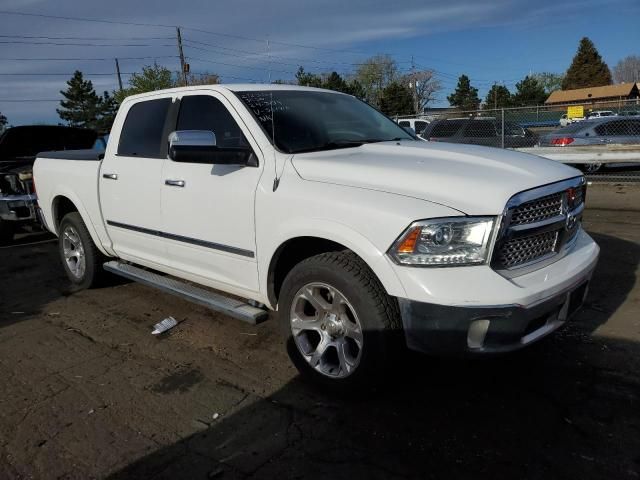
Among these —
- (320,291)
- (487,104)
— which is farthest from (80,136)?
(487,104)

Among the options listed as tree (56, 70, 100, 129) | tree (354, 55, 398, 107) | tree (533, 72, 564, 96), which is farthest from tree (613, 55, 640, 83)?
tree (56, 70, 100, 129)

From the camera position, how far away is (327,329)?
10.9 ft

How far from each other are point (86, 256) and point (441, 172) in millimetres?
4072

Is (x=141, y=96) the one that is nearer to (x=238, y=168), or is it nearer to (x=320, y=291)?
(x=238, y=168)

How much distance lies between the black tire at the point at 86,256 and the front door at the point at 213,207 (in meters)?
1.60

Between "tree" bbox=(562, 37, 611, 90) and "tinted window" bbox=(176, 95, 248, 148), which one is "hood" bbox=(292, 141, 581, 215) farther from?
"tree" bbox=(562, 37, 611, 90)

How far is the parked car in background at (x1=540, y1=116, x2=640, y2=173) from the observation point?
14.1m

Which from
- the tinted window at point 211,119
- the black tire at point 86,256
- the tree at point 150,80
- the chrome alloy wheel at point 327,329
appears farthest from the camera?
the tree at point 150,80

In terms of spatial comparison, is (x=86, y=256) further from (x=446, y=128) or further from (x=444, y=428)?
(x=446, y=128)

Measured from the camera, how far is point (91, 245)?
18.2ft

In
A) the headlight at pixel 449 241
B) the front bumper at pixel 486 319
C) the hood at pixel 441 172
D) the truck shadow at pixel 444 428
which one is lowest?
the truck shadow at pixel 444 428

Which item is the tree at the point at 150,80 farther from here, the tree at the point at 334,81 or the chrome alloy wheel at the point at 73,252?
the chrome alloy wheel at the point at 73,252

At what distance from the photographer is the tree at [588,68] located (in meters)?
76.6

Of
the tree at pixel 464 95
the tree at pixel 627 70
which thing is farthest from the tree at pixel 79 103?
the tree at pixel 627 70
